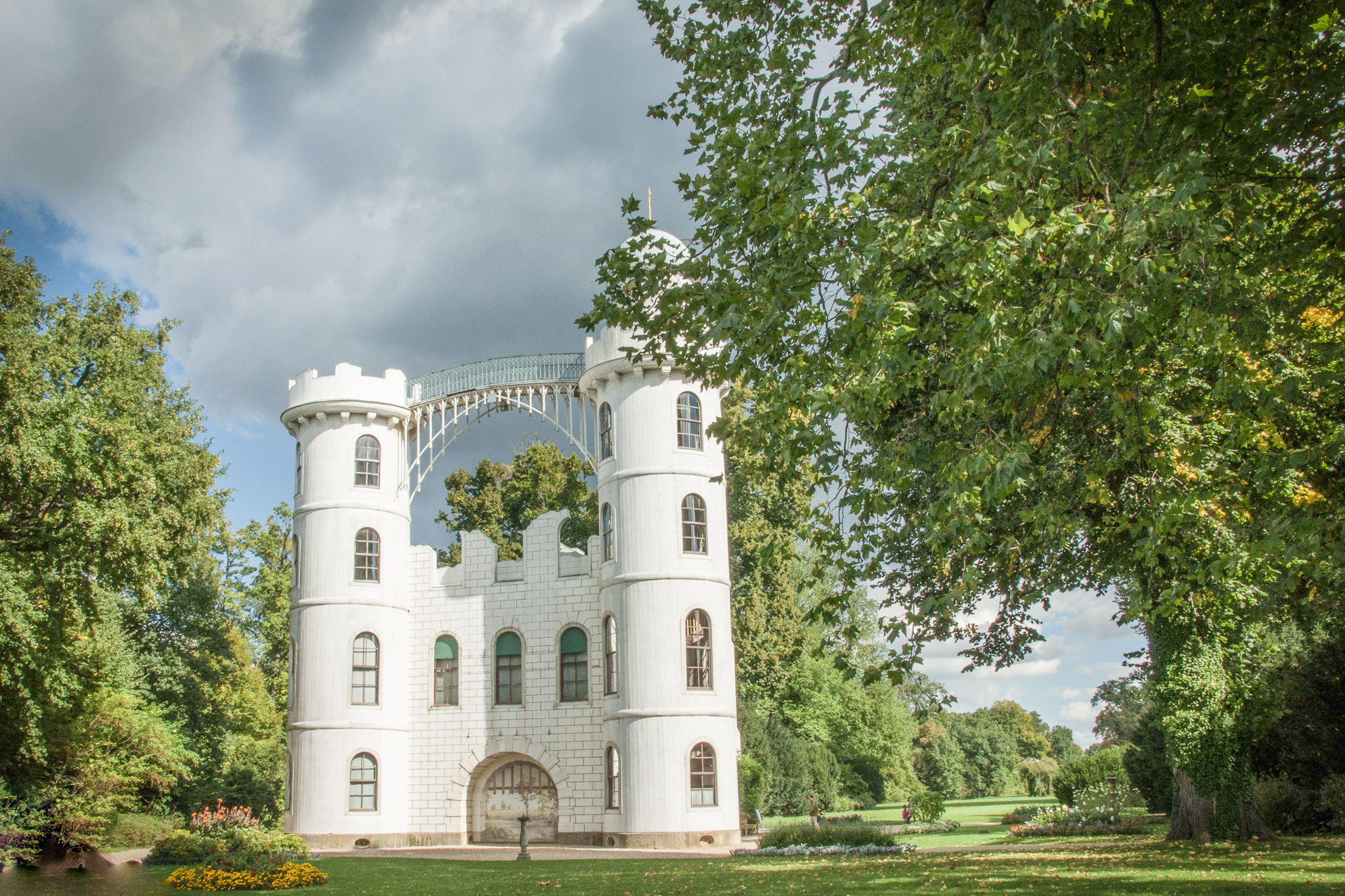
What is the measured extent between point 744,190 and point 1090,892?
28.8 ft

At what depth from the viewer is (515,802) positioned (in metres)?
28.0

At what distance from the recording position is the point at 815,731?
135ft

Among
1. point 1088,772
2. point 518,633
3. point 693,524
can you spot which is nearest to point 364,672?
point 518,633

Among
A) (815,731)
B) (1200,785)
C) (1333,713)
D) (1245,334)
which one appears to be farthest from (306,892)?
(815,731)

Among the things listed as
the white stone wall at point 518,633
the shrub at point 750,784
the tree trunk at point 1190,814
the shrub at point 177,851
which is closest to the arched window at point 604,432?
the white stone wall at point 518,633

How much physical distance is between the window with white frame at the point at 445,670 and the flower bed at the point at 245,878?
459 inches

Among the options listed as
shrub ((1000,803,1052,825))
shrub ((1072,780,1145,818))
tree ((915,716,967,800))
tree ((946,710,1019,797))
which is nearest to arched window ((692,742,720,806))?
shrub ((1072,780,1145,818))

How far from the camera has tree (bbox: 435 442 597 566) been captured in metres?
41.1

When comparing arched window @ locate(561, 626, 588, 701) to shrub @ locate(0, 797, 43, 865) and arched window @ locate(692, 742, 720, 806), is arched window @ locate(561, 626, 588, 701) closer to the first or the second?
arched window @ locate(692, 742, 720, 806)

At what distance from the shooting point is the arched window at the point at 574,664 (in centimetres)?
2756

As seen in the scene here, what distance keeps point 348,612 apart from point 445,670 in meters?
3.10

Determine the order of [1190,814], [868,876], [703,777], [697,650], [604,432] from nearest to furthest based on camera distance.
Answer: [868,876]
[1190,814]
[703,777]
[697,650]
[604,432]

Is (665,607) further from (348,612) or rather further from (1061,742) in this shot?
(1061,742)

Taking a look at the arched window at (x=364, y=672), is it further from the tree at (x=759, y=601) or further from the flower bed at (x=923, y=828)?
the flower bed at (x=923, y=828)
